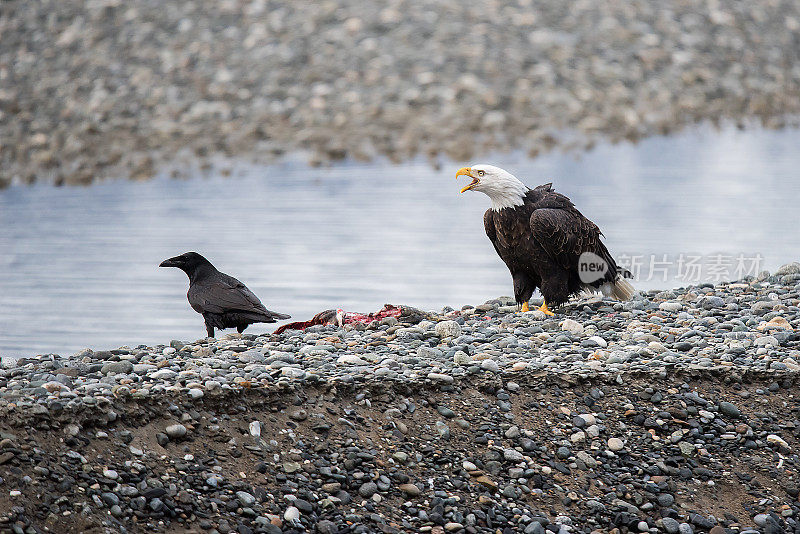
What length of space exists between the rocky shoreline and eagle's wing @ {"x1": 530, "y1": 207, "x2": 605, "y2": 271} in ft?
2.20

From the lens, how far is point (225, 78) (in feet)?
31.3

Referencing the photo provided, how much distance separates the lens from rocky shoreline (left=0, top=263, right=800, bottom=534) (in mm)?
2852

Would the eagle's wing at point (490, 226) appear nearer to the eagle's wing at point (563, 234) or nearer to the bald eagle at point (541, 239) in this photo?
the bald eagle at point (541, 239)

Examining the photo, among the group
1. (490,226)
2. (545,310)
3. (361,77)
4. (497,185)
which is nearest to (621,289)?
(545,310)

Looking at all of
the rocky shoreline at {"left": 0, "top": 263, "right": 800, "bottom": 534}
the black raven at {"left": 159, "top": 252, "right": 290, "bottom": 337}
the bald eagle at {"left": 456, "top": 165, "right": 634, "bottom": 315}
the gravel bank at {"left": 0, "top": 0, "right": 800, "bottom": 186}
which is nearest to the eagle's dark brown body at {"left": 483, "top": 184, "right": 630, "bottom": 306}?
the bald eagle at {"left": 456, "top": 165, "right": 634, "bottom": 315}

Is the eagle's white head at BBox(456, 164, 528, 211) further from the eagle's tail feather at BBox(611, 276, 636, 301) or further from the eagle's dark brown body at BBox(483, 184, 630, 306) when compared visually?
the eagle's tail feather at BBox(611, 276, 636, 301)

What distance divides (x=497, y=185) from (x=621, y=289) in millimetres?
→ 872

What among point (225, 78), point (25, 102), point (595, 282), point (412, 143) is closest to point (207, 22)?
point (225, 78)

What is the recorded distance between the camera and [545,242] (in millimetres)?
4512

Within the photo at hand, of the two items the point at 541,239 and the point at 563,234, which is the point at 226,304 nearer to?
the point at 541,239

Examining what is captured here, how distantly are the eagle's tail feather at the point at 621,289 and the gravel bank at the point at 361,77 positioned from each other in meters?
3.40

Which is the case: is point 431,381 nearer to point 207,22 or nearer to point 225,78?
point 225,78

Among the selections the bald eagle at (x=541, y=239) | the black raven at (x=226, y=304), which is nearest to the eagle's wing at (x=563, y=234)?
the bald eagle at (x=541, y=239)

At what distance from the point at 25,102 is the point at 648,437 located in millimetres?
7950
